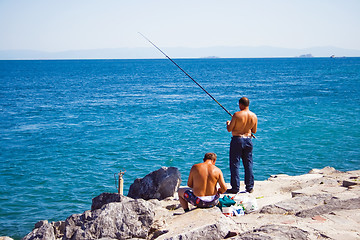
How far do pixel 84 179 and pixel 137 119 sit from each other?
12.4m

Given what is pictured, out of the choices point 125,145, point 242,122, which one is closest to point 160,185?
point 242,122

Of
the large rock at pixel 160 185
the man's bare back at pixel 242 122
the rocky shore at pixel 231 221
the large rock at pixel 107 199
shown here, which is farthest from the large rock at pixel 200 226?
the large rock at pixel 160 185

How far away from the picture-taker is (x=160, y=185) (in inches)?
355

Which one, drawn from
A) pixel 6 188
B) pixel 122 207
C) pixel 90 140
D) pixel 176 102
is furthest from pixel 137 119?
pixel 122 207

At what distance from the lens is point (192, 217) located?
527cm

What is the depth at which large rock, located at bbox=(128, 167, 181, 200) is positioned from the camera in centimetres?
894

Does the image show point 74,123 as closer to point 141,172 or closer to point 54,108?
point 54,108

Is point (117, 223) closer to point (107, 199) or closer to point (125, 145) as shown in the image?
point (107, 199)

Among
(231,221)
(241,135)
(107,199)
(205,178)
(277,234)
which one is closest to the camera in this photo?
(277,234)

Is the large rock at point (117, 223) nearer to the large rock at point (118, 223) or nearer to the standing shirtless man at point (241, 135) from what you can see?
the large rock at point (118, 223)

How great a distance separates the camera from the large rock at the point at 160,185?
894 cm

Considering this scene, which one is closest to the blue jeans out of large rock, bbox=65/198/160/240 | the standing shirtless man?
the standing shirtless man

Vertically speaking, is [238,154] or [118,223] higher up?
[238,154]

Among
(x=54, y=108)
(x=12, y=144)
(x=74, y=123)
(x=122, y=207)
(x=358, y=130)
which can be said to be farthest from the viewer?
(x=54, y=108)
